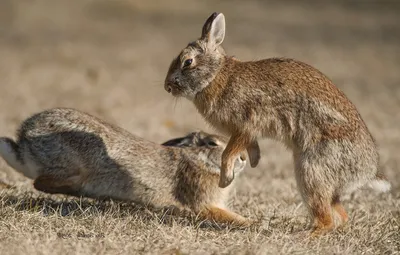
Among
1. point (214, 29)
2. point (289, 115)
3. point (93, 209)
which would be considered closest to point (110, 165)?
point (93, 209)

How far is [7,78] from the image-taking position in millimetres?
13367

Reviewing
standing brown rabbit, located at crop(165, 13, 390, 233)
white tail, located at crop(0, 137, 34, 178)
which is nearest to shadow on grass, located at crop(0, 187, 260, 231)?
white tail, located at crop(0, 137, 34, 178)

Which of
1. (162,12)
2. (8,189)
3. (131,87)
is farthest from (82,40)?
(8,189)

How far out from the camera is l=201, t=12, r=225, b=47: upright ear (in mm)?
6191

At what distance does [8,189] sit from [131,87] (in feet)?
23.6

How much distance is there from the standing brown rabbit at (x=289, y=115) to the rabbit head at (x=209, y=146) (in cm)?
29

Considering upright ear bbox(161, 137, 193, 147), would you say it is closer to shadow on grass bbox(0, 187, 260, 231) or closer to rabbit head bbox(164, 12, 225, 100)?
shadow on grass bbox(0, 187, 260, 231)

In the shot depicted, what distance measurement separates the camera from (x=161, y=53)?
690 inches

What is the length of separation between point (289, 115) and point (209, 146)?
1.07 meters

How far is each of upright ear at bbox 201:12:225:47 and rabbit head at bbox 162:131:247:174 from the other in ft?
3.02

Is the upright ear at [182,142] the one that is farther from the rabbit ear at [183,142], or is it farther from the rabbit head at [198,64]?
the rabbit head at [198,64]

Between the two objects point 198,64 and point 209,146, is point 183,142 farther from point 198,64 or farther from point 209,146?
point 198,64

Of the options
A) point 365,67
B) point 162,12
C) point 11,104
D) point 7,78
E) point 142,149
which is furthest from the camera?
point 162,12

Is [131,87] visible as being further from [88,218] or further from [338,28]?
[338,28]
